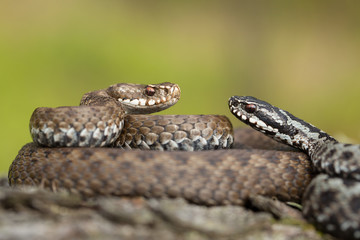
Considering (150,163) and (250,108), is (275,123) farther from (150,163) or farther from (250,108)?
(150,163)

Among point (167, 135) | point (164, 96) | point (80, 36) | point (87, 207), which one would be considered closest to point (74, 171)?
point (87, 207)

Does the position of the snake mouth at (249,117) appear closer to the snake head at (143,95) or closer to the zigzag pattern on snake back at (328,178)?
the zigzag pattern on snake back at (328,178)

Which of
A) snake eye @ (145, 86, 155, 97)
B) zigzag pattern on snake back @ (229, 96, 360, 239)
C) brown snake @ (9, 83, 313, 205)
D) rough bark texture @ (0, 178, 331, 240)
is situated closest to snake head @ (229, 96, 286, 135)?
zigzag pattern on snake back @ (229, 96, 360, 239)

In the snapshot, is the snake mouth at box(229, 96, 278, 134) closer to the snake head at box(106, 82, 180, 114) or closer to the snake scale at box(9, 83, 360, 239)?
the snake scale at box(9, 83, 360, 239)

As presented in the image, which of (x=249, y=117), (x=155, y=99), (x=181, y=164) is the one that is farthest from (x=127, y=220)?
(x=155, y=99)

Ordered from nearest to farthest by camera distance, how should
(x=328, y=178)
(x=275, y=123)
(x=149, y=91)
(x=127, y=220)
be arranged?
1. (x=127, y=220)
2. (x=328, y=178)
3. (x=275, y=123)
4. (x=149, y=91)

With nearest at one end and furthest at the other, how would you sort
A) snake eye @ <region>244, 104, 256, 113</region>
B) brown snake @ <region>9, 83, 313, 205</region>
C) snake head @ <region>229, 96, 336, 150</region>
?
brown snake @ <region>9, 83, 313, 205</region>, snake head @ <region>229, 96, 336, 150</region>, snake eye @ <region>244, 104, 256, 113</region>
